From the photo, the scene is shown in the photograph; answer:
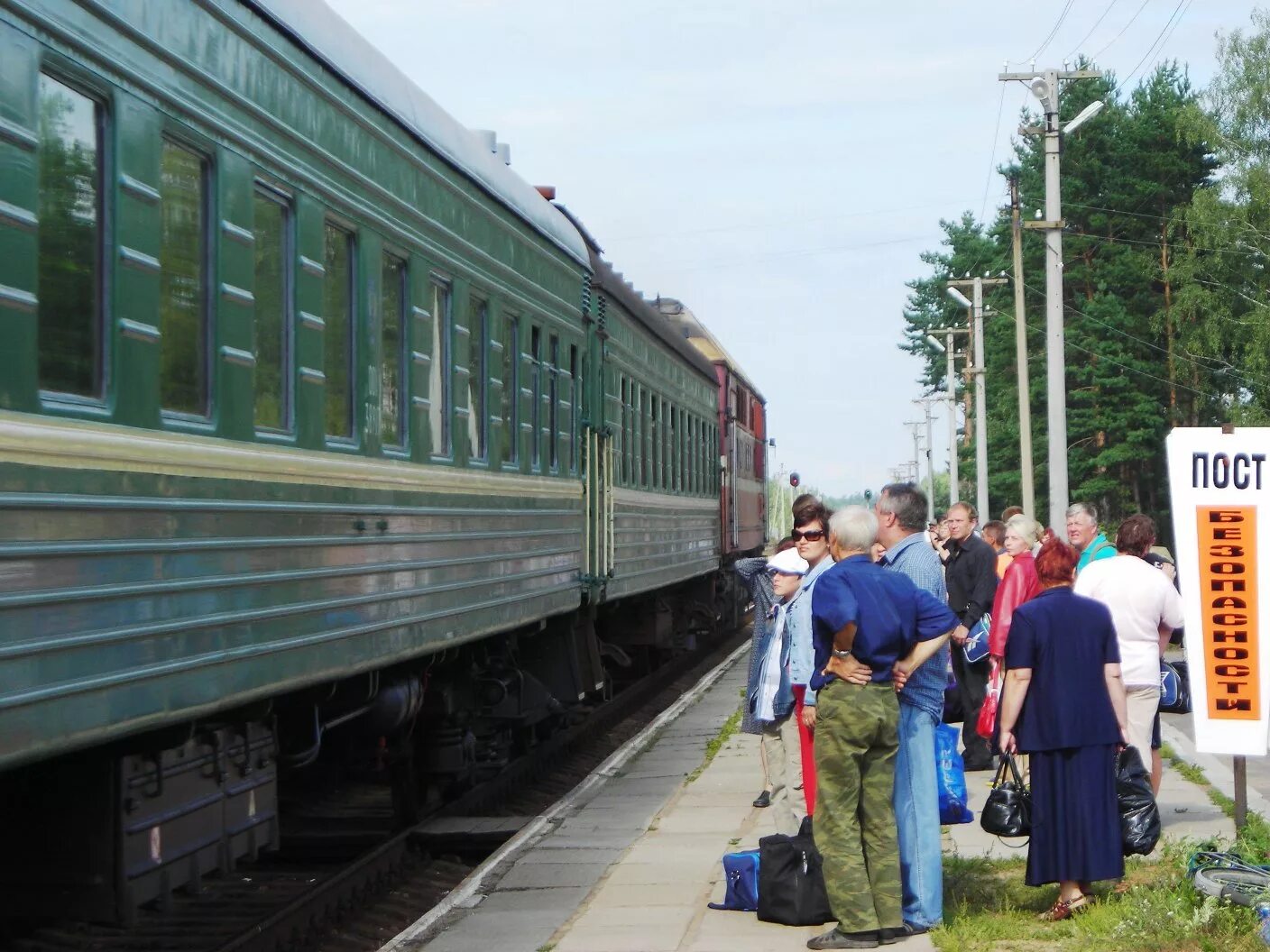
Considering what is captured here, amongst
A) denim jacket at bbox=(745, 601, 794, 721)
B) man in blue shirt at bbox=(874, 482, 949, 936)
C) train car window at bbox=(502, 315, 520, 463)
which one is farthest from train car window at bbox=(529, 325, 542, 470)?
man in blue shirt at bbox=(874, 482, 949, 936)

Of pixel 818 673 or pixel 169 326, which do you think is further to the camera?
pixel 818 673

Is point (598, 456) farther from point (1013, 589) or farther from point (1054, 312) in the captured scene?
point (1054, 312)

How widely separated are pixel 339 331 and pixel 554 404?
4.94 metres

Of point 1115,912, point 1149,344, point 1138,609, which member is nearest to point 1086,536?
point 1138,609

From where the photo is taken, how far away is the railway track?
8.35 meters

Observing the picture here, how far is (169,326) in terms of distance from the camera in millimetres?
6176

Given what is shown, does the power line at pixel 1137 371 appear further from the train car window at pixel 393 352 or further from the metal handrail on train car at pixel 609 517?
the train car window at pixel 393 352

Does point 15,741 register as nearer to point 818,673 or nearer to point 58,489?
point 58,489

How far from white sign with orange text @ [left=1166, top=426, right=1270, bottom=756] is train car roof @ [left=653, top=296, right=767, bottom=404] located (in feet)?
58.9

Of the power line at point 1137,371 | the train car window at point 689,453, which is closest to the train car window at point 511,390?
the train car window at point 689,453

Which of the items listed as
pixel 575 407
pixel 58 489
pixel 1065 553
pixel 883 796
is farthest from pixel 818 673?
pixel 575 407

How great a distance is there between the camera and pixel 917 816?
779 centimetres

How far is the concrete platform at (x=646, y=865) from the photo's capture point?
26.2ft

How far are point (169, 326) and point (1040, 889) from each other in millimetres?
4578
